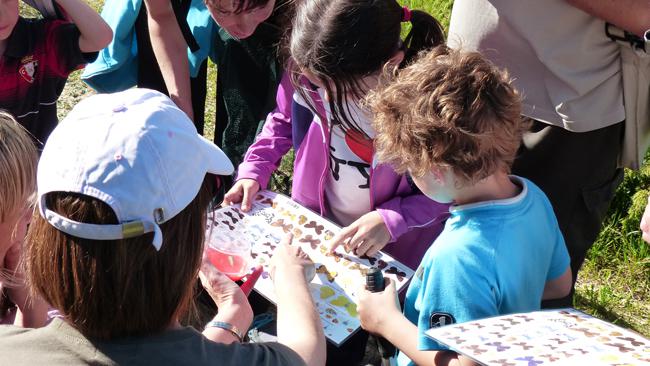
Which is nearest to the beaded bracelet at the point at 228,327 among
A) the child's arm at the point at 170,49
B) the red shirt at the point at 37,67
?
the child's arm at the point at 170,49

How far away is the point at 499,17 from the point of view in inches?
83.4

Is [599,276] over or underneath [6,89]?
underneath

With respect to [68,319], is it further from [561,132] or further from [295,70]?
[561,132]

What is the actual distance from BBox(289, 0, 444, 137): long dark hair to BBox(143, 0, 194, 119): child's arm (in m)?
0.86

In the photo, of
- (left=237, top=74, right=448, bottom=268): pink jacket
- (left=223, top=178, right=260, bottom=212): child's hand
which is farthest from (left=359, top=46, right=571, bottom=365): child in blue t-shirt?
(left=223, top=178, right=260, bottom=212): child's hand

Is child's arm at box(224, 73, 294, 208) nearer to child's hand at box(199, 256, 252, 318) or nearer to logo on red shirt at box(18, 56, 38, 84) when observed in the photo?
child's hand at box(199, 256, 252, 318)

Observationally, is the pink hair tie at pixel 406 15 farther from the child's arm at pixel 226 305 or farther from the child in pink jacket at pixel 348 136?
the child's arm at pixel 226 305

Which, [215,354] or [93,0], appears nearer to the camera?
[215,354]

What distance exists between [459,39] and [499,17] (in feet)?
0.58

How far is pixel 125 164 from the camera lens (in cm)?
123

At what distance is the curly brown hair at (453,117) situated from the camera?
167cm

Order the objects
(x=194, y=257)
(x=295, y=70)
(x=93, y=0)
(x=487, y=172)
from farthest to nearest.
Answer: (x=93, y=0)
(x=295, y=70)
(x=487, y=172)
(x=194, y=257)

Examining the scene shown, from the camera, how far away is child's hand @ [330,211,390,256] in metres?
2.19

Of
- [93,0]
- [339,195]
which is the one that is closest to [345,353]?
[339,195]
